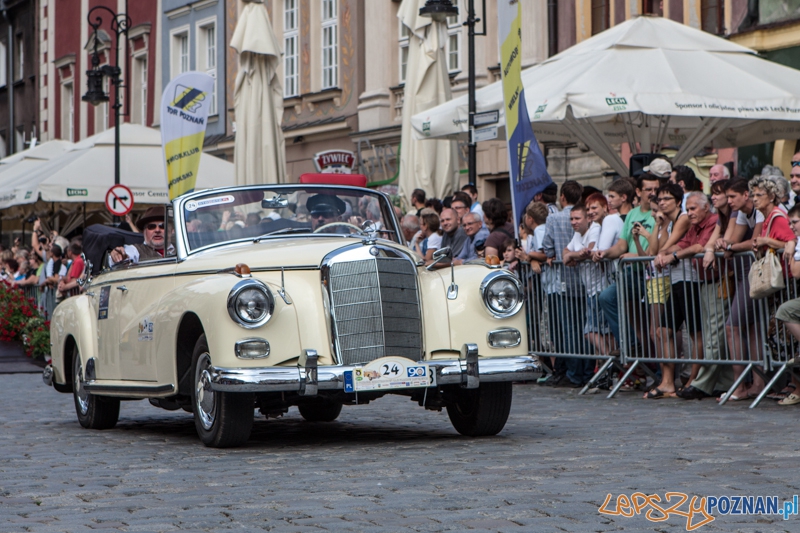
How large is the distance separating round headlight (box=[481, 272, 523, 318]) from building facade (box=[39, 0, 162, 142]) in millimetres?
30108

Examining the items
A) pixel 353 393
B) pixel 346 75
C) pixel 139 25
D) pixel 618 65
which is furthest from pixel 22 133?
pixel 353 393

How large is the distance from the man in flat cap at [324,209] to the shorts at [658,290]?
342cm

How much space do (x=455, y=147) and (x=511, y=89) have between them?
6.95m

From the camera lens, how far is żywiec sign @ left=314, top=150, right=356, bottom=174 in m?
30.0

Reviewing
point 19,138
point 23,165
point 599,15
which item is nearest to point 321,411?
point 599,15

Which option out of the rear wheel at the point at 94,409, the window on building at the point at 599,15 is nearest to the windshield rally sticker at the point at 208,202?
the rear wheel at the point at 94,409

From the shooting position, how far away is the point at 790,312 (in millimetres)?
10555

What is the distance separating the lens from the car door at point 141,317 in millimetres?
9383

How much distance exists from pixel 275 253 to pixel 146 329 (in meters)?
1.33

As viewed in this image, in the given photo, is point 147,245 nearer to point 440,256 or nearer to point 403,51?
point 440,256

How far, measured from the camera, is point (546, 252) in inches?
532

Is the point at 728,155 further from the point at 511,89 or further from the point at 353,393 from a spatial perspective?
the point at 353,393

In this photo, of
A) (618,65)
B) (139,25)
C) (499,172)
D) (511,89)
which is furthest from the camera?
(139,25)

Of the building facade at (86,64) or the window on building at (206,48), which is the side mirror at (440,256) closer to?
the window on building at (206,48)
